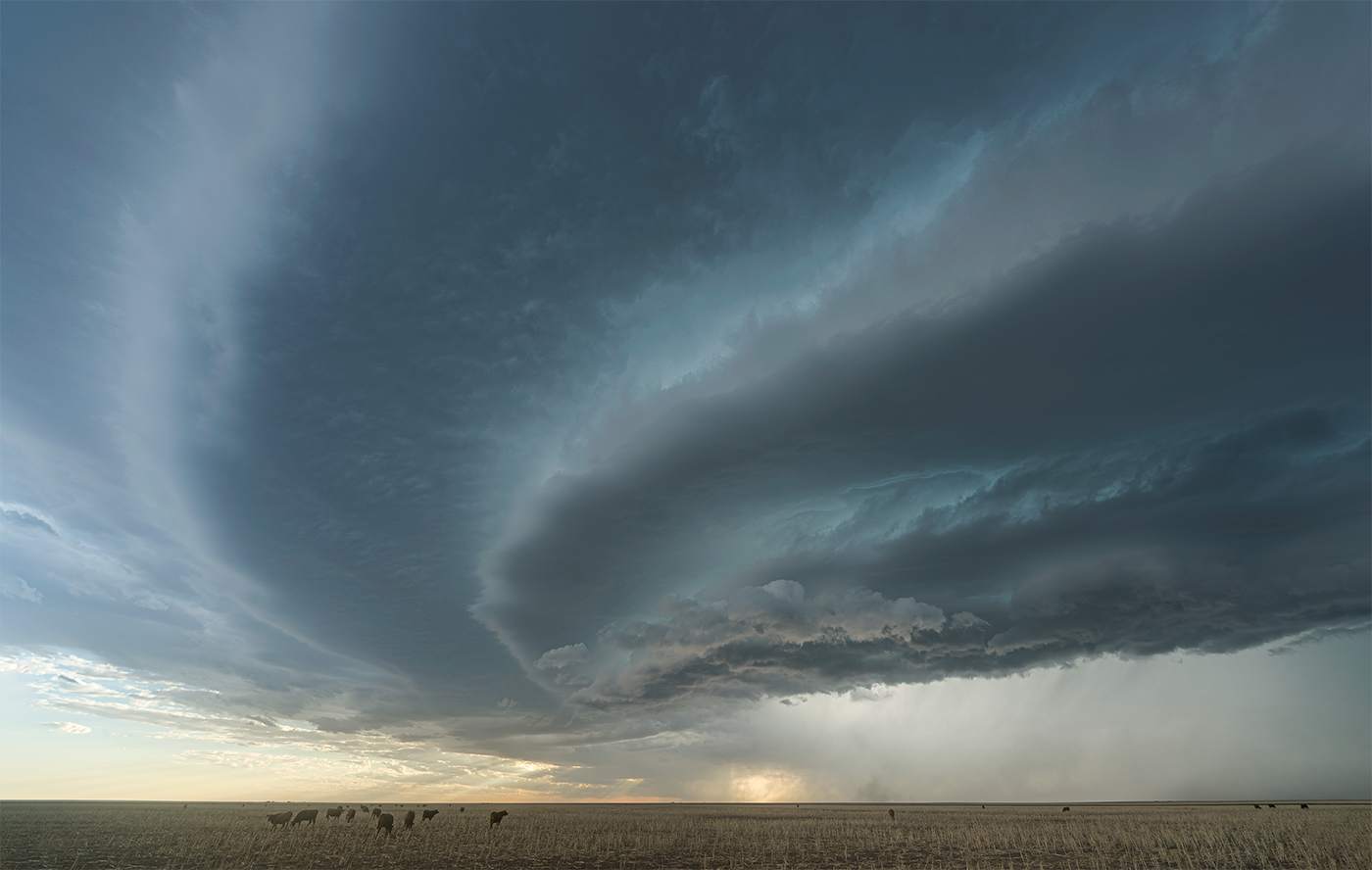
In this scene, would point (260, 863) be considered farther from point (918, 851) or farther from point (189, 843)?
point (918, 851)

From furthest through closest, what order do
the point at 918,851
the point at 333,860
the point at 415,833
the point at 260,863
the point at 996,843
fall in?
the point at 415,833, the point at 996,843, the point at 918,851, the point at 333,860, the point at 260,863

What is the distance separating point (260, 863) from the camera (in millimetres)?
37125

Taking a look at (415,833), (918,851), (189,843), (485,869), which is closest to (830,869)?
(918,851)

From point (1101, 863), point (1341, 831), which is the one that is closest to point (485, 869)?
point (1101, 863)

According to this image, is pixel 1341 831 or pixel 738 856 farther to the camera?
pixel 1341 831

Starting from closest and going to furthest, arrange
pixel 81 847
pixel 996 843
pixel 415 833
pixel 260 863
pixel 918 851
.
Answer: pixel 260 863 < pixel 81 847 < pixel 918 851 < pixel 996 843 < pixel 415 833

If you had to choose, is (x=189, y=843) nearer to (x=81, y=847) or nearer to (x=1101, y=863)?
(x=81, y=847)

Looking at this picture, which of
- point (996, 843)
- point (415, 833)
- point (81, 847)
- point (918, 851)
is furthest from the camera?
point (415, 833)

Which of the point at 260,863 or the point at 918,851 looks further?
the point at 918,851

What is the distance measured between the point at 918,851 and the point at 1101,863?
11763 millimetres

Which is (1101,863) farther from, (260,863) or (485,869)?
(260,863)

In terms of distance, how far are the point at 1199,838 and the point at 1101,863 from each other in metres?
20.8

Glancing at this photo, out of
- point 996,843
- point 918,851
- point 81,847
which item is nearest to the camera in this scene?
point 81,847

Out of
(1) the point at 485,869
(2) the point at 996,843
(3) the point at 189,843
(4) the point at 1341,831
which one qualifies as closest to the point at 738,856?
(1) the point at 485,869
